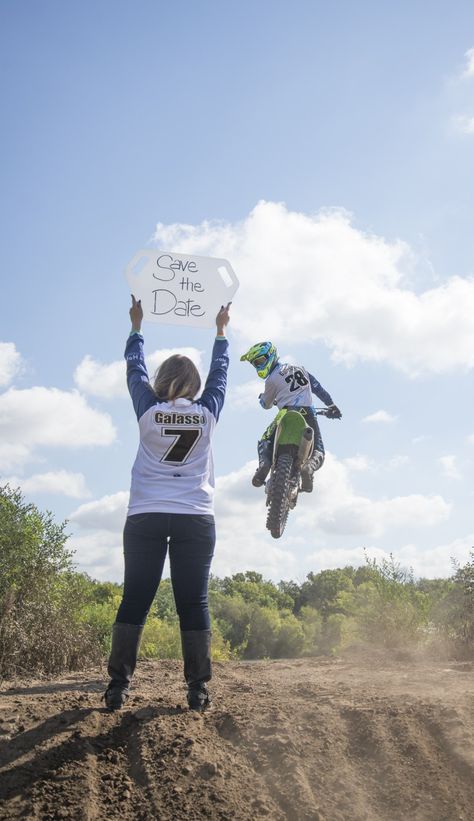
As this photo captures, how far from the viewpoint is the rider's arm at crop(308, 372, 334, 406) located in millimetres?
8766

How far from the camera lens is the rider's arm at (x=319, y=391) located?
8766mm

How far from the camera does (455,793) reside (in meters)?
3.70

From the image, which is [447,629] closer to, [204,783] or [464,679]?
[464,679]

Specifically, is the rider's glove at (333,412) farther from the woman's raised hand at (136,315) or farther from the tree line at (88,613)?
the woman's raised hand at (136,315)

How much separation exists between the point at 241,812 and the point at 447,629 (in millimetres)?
6049

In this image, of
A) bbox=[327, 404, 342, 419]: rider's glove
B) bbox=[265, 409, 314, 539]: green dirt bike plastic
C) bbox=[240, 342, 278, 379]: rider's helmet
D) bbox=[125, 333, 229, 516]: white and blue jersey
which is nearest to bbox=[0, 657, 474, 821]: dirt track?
bbox=[125, 333, 229, 516]: white and blue jersey

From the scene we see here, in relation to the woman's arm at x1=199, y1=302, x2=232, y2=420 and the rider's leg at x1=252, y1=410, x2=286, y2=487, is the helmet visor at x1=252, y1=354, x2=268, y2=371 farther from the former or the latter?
the woman's arm at x1=199, y1=302, x2=232, y2=420

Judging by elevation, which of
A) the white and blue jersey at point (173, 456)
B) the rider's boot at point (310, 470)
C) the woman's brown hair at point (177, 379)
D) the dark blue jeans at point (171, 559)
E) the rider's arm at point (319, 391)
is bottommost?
the dark blue jeans at point (171, 559)

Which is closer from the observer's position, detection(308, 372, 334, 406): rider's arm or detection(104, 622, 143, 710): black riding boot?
detection(104, 622, 143, 710): black riding boot

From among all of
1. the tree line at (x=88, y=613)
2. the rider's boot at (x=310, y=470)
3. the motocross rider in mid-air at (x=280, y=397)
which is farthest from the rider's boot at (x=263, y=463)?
the tree line at (x=88, y=613)

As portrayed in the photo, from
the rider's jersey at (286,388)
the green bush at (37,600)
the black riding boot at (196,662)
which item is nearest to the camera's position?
the black riding boot at (196,662)

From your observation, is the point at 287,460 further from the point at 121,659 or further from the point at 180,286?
the point at 121,659

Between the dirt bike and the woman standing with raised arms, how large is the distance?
3.51 meters

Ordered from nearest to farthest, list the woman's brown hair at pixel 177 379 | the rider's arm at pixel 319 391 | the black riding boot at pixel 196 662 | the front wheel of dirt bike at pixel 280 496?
the black riding boot at pixel 196 662, the woman's brown hair at pixel 177 379, the front wheel of dirt bike at pixel 280 496, the rider's arm at pixel 319 391
